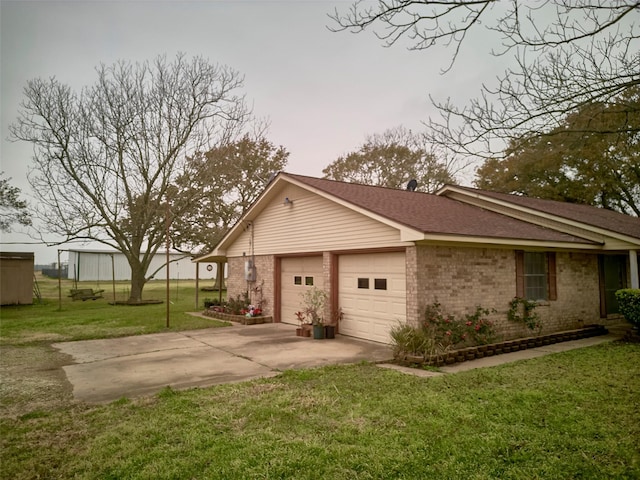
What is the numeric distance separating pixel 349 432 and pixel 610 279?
43.7 ft

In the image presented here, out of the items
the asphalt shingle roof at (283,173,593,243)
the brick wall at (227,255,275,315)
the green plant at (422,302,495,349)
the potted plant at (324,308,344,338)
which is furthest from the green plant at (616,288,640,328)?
the brick wall at (227,255,275,315)

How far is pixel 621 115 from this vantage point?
5762 mm

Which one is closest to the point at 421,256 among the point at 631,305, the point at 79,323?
the point at 631,305

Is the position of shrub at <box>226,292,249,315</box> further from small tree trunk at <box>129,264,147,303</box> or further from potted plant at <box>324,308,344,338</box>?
small tree trunk at <box>129,264,147,303</box>

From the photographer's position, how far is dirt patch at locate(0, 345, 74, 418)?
18.4 ft

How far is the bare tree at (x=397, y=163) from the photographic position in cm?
3200

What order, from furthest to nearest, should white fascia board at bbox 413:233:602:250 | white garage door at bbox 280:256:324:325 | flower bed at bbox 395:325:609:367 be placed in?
white garage door at bbox 280:256:324:325
white fascia board at bbox 413:233:602:250
flower bed at bbox 395:325:609:367

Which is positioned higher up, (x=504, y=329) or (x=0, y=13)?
(x=0, y=13)

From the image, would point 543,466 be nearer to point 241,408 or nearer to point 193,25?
point 241,408

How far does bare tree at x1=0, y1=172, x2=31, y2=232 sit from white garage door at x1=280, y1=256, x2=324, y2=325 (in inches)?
678

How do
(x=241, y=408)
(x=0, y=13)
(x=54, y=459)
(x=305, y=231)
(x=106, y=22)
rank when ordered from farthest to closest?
1. (x=305, y=231)
2. (x=106, y=22)
3. (x=0, y=13)
4. (x=241, y=408)
5. (x=54, y=459)

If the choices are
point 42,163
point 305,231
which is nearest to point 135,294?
point 42,163

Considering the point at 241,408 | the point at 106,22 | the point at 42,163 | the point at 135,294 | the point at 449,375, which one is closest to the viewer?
the point at 241,408

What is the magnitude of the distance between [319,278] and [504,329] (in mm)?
5447
